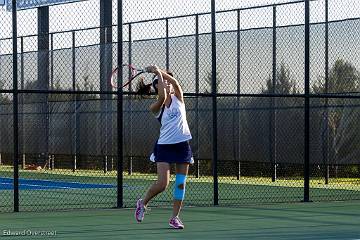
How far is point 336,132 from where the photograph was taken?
749 inches

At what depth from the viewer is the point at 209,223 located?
10922 millimetres

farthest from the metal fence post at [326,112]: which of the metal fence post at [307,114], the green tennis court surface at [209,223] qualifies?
the green tennis court surface at [209,223]

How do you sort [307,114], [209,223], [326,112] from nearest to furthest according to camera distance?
[209,223] < [307,114] < [326,112]

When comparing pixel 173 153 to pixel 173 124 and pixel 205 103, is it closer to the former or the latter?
pixel 173 124

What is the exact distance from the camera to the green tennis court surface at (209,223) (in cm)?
972

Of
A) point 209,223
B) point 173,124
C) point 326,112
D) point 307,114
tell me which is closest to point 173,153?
point 173,124

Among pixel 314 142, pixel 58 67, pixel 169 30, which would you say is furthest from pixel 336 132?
pixel 58 67

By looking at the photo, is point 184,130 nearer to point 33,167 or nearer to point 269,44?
point 269,44

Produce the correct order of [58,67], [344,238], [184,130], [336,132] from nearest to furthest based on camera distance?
[344,238]
[184,130]
[336,132]
[58,67]

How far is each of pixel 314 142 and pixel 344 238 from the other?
10018 mm

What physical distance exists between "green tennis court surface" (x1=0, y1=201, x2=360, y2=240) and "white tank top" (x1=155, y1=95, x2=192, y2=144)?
939 millimetres

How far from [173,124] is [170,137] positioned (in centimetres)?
14

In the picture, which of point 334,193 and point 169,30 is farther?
point 169,30

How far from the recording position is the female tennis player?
10.1 metres
